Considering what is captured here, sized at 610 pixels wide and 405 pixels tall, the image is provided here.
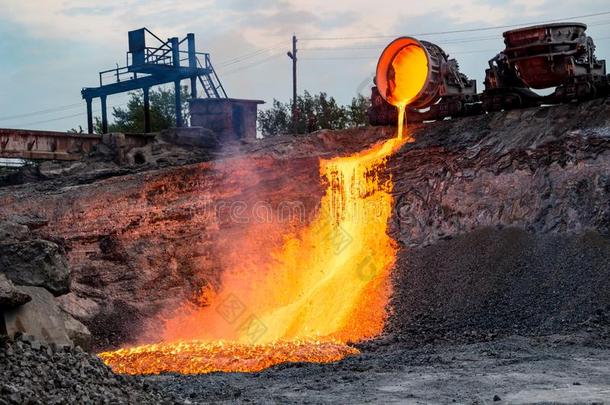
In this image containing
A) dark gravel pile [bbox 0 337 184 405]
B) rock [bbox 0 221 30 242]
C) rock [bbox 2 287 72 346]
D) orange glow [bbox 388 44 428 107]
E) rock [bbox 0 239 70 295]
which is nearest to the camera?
dark gravel pile [bbox 0 337 184 405]

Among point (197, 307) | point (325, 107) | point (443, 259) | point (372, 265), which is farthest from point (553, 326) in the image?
point (325, 107)

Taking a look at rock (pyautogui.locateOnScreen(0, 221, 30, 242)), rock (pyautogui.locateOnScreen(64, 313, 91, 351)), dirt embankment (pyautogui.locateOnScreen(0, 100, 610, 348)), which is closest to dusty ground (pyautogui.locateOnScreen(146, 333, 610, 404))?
dirt embankment (pyautogui.locateOnScreen(0, 100, 610, 348))

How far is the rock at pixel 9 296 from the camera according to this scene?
11.7 m

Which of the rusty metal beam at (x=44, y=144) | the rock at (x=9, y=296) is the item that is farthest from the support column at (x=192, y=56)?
the rock at (x=9, y=296)

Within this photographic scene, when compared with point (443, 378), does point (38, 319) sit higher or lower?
higher

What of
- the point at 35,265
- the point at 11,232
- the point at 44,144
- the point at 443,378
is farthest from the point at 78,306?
the point at 443,378

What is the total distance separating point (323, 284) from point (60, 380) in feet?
33.8

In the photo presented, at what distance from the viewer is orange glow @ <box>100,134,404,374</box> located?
674 inches

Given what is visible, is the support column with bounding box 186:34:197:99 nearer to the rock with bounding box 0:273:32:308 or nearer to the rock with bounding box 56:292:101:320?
the rock with bounding box 56:292:101:320

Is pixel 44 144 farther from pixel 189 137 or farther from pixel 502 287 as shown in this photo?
pixel 502 287

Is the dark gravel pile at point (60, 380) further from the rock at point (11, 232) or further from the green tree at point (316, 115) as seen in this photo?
the green tree at point (316, 115)

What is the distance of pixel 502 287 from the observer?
16.1 metres

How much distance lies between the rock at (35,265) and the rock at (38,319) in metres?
0.36

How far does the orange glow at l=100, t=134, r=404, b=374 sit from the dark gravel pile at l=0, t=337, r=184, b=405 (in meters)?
5.90
